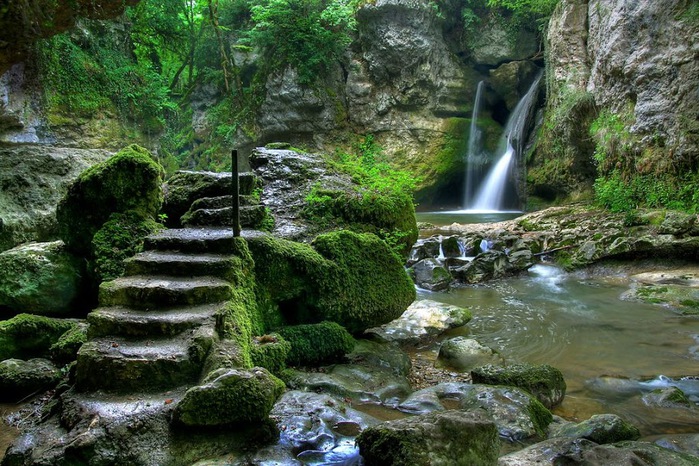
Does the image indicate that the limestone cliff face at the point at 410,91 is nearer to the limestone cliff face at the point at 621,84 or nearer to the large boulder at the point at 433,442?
the limestone cliff face at the point at 621,84

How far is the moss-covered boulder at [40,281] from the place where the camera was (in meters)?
4.90

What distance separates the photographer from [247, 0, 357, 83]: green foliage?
19.0 meters

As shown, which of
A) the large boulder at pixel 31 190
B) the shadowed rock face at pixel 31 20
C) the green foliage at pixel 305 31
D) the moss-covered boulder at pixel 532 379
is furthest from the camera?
the green foliage at pixel 305 31

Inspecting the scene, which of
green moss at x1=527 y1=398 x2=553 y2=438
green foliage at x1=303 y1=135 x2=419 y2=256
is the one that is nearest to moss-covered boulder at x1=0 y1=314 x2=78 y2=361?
green foliage at x1=303 y1=135 x2=419 y2=256

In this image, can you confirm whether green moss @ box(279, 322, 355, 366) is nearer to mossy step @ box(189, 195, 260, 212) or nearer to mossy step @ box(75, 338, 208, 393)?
mossy step @ box(75, 338, 208, 393)

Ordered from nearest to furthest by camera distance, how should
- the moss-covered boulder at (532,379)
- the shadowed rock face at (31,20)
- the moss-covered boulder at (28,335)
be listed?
the moss-covered boulder at (28,335) < the moss-covered boulder at (532,379) < the shadowed rock face at (31,20)

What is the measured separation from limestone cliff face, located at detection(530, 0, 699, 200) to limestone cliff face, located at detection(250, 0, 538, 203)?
383 centimetres

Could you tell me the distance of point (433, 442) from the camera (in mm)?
2768

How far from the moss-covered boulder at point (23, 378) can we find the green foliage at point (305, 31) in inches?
706

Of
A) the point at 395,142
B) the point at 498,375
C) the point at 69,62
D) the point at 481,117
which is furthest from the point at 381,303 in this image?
the point at 481,117

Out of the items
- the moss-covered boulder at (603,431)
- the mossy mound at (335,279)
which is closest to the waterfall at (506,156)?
the mossy mound at (335,279)

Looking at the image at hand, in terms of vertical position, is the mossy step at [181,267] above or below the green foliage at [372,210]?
below

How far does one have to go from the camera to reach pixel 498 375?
4734 millimetres

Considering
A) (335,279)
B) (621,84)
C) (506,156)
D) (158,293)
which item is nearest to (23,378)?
(158,293)
